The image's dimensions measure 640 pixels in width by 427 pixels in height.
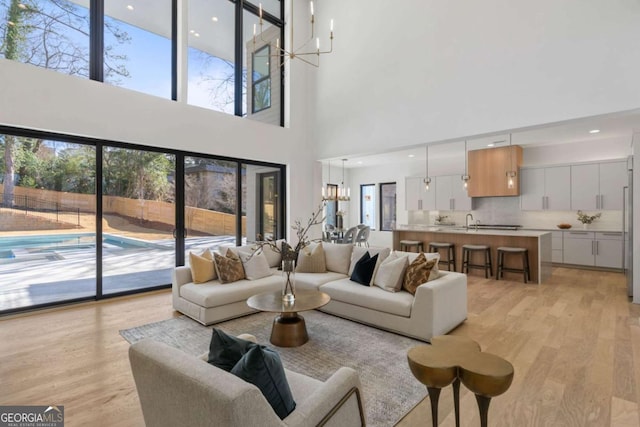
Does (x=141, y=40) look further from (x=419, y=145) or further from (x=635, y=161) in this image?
(x=635, y=161)

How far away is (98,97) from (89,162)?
939mm

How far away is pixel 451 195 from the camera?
881cm

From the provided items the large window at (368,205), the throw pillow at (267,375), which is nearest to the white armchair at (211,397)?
the throw pillow at (267,375)

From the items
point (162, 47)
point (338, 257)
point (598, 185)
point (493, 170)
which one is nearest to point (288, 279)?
point (338, 257)

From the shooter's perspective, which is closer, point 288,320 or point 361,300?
point 288,320

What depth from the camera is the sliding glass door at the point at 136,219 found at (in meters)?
4.80

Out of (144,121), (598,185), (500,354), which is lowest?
(500,354)

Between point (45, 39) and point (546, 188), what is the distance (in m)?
9.72

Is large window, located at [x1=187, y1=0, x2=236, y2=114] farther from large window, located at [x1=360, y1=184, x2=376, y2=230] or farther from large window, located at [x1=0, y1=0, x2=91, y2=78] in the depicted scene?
large window, located at [x1=360, y1=184, x2=376, y2=230]

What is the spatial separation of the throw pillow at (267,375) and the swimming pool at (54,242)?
452 centimetres

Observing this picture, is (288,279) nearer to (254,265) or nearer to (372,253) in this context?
(254,265)

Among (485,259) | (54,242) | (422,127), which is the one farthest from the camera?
(485,259)

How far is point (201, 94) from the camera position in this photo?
5.84m

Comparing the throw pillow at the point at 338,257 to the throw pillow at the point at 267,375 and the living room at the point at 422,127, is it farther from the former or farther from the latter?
the throw pillow at the point at 267,375
